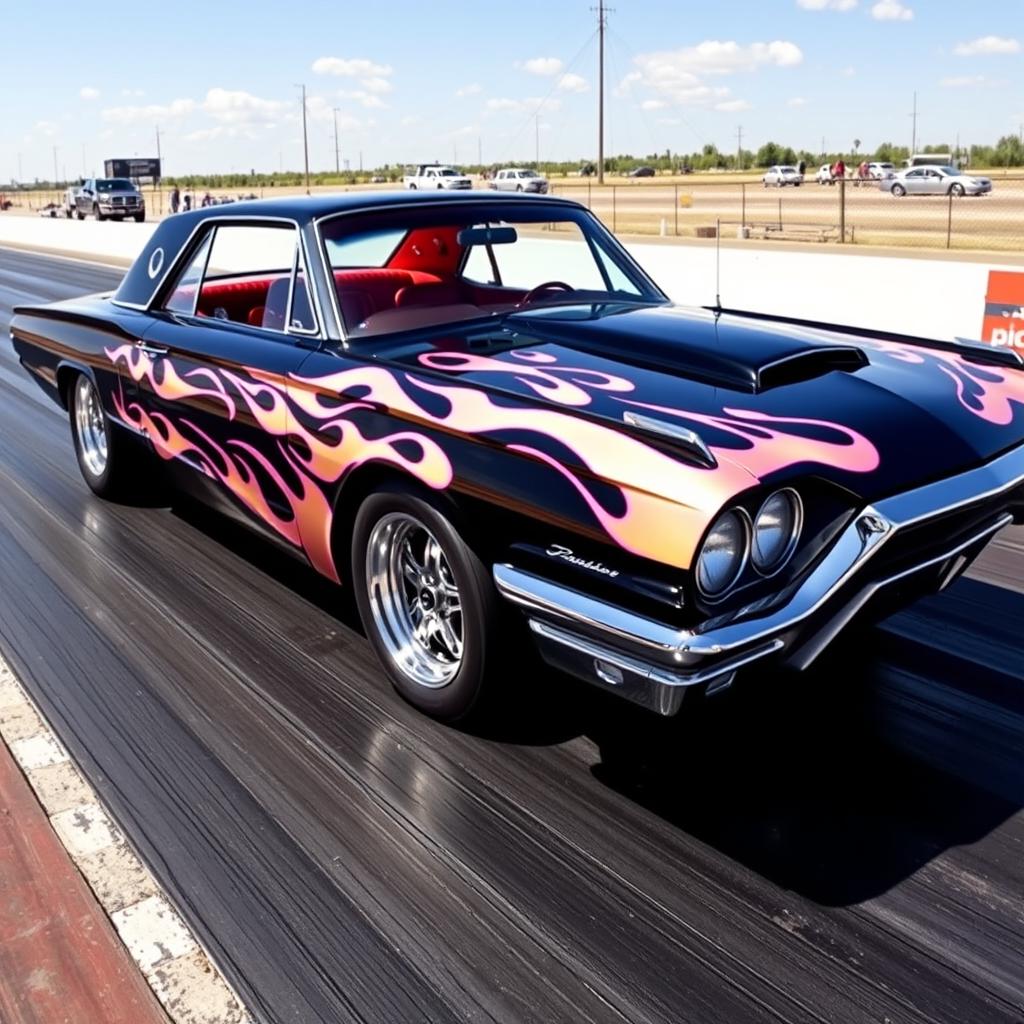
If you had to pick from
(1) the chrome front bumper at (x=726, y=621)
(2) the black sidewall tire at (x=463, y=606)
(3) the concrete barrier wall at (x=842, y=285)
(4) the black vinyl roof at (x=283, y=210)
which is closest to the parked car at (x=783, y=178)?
(3) the concrete barrier wall at (x=842, y=285)

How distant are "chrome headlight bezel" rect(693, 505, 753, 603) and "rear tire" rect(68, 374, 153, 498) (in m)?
3.48

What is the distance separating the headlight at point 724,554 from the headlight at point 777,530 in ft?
0.17

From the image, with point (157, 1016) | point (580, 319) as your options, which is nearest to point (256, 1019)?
point (157, 1016)

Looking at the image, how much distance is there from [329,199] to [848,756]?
9.07ft

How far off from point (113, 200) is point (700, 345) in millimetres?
44931

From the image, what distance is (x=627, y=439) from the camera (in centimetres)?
271

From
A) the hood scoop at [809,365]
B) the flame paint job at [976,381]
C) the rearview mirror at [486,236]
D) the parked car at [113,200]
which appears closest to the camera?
the hood scoop at [809,365]

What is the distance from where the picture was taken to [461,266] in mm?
4402

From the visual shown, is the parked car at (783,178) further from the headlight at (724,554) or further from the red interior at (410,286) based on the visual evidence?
the headlight at (724,554)

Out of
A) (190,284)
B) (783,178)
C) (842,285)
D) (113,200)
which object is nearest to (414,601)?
(190,284)

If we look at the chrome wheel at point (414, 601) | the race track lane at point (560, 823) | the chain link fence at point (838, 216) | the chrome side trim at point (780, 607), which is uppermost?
the chain link fence at point (838, 216)

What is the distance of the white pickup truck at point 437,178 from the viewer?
45372 millimetres

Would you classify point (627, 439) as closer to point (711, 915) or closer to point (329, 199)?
point (711, 915)

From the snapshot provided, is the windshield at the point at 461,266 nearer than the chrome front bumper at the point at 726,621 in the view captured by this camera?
A: No
